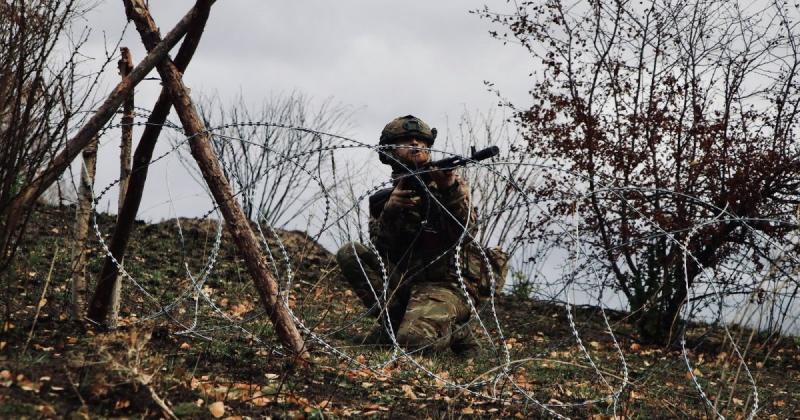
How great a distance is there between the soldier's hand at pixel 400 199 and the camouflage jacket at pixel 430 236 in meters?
0.04

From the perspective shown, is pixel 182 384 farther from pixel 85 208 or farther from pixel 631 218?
pixel 631 218

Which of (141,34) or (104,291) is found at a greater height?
(141,34)

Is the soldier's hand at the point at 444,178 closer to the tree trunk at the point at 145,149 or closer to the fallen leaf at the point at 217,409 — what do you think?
the tree trunk at the point at 145,149

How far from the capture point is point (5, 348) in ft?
15.7

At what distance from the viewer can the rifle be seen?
17.7 feet

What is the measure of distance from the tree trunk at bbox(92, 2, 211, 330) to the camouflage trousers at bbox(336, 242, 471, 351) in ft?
4.89

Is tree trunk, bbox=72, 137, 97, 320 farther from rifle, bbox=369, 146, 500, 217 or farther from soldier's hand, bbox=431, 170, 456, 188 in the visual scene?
soldier's hand, bbox=431, 170, 456, 188

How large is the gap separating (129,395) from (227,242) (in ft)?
27.9

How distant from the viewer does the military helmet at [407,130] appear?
22.3ft

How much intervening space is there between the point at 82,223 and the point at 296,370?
1.84 metres

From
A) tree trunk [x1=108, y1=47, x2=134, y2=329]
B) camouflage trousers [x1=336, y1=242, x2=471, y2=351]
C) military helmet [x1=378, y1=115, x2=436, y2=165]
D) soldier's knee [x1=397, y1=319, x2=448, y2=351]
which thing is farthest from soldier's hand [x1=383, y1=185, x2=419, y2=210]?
tree trunk [x1=108, y1=47, x2=134, y2=329]

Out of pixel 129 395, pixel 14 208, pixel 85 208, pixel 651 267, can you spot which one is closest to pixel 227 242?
pixel 651 267

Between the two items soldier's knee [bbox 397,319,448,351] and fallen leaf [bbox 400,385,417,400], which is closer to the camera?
fallen leaf [bbox 400,385,417,400]

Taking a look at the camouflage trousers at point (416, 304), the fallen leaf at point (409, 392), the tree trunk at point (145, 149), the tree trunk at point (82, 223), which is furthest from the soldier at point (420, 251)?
the tree trunk at point (82, 223)
